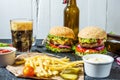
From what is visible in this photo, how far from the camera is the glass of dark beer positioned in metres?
1.15

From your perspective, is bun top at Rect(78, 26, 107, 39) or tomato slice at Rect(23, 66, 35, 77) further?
bun top at Rect(78, 26, 107, 39)

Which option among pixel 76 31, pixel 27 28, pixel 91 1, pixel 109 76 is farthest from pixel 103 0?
pixel 109 76

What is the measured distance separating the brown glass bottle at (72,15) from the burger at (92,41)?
0.67 feet

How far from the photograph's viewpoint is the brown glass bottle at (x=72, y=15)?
130 centimetres

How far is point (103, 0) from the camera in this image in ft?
5.29

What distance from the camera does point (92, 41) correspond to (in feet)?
3.59

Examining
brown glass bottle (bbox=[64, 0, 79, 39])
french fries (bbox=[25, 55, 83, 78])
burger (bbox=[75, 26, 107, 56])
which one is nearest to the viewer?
french fries (bbox=[25, 55, 83, 78])

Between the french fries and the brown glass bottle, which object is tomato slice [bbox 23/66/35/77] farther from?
the brown glass bottle

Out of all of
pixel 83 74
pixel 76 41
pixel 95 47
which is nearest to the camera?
pixel 83 74

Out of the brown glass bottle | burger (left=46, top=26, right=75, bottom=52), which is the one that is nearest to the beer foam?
burger (left=46, top=26, right=75, bottom=52)

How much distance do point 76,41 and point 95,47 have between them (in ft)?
0.46

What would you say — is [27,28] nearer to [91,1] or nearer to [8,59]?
[8,59]

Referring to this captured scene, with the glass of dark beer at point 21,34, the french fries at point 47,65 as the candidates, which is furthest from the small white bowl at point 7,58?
the glass of dark beer at point 21,34

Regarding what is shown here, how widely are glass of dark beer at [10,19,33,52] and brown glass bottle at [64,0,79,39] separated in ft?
0.69
